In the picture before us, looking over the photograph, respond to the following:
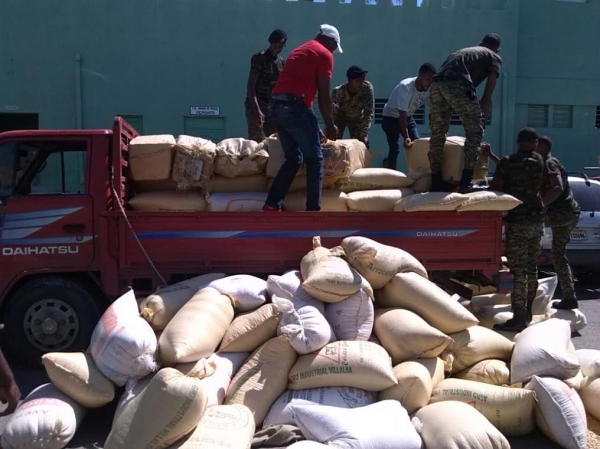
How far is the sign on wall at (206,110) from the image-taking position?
47.4 feet

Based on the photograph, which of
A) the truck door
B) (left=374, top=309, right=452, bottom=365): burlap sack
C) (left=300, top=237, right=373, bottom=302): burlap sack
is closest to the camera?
(left=374, top=309, right=452, bottom=365): burlap sack

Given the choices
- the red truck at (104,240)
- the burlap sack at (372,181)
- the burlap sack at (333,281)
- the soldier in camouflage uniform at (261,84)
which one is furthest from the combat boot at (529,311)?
the soldier in camouflage uniform at (261,84)

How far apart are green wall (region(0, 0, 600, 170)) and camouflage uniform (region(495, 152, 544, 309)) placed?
9.73 m

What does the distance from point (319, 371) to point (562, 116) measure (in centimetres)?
1562

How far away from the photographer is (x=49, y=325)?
16.1 feet

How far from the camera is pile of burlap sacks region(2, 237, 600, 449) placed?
3.26m

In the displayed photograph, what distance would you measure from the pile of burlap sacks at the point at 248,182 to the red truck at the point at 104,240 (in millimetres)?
150

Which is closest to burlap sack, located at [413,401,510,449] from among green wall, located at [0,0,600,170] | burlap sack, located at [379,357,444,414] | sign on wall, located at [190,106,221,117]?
burlap sack, located at [379,357,444,414]

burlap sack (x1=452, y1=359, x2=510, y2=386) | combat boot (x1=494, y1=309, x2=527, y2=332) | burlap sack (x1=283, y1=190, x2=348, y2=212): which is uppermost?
burlap sack (x1=283, y1=190, x2=348, y2=212)

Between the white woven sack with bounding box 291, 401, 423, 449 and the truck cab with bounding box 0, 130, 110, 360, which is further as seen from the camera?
the truck cab with bounding box 0, 130, 110, 360

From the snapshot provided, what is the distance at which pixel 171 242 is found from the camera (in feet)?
16.2

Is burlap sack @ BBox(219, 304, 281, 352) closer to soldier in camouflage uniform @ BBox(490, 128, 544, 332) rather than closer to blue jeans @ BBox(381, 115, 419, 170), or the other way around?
soldier in camouflage uniform @ BBox(490, 128, 544, 332)

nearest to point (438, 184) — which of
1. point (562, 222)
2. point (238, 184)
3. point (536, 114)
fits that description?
point (562, 222)

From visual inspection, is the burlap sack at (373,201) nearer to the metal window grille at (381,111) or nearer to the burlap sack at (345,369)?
the burlap sack at (345,369)
